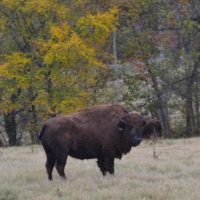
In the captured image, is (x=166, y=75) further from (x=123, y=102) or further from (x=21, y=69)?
(x=21, y=69)

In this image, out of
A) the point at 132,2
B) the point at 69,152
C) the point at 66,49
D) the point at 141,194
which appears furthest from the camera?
the point at 132,2

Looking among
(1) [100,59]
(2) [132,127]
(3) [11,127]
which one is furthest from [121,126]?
(3) [11,127]

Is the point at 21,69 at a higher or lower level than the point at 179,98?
higher

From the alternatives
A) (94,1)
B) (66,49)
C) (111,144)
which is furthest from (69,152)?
(94,1)

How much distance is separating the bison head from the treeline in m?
16.0

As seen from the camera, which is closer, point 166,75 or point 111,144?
point 111,144

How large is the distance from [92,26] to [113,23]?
3.47ft

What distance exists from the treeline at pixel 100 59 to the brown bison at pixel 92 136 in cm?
1586

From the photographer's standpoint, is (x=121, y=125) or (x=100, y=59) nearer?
(x=121, y=125)

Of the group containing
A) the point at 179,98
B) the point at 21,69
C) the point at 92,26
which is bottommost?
the point at 179,98

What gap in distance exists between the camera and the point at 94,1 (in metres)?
32.4

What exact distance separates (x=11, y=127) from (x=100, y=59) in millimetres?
6335

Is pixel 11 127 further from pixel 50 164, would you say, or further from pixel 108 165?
pixel 108 165

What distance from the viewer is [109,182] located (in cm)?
1159
